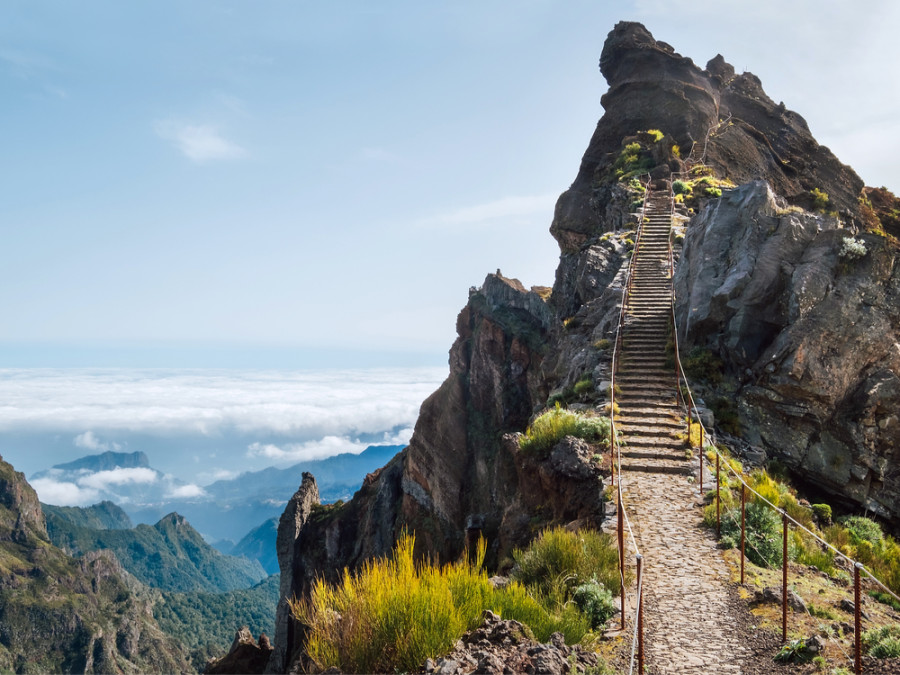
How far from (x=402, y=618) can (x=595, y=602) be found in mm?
3096

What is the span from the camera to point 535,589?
8016 millimetres

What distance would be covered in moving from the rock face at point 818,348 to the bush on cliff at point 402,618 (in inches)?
451

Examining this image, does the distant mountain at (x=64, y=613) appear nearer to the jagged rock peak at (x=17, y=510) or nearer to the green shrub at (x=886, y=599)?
the jagged rock peak at (x=17, y=510)

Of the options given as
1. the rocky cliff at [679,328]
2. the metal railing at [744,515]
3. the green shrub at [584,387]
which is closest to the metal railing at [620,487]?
the rocky cliff at [679,328]

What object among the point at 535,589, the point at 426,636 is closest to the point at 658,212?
the point at 535,589

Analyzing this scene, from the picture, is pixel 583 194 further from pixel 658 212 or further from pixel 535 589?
pixel 535 589

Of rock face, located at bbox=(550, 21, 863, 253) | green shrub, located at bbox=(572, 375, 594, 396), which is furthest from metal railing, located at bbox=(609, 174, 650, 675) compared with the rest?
rock face, located at bbox=(550, 21, 863, 253)

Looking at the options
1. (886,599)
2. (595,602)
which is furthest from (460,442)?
(595,602)

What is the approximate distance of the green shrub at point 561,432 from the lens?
14188mm

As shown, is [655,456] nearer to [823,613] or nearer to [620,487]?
[620,487]

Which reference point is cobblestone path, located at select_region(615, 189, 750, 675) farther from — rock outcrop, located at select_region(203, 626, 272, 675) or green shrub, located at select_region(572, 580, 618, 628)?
rock outcrop, located at select_region(203, 626, 272, 675)

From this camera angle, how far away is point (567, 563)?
8.52 metres

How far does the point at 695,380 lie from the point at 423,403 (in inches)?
Answer: 1210

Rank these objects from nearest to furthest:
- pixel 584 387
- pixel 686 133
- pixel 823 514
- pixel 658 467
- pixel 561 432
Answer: pixel 823 514 → pixel 658 467 → pixel 561 432 → pixel 584 387 → pixel 686 133
